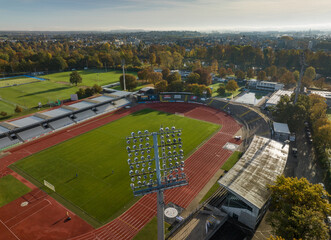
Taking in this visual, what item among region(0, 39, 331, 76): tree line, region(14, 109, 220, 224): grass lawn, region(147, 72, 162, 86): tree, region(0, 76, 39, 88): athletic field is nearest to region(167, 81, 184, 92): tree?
region(147, 72, 162, 86): tree

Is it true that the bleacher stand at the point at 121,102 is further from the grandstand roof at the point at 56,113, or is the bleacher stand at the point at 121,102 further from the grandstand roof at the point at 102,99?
the grandstand roof at the point at 56,113

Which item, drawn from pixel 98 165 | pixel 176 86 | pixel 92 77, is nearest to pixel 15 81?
pixel 92 77

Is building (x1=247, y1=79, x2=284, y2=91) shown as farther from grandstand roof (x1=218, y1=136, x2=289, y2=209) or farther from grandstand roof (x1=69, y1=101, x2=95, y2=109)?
grandstand roof (x1=69, y1=101, x2=95, y2=109)

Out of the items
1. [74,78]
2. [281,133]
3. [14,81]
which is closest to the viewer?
[281,133]

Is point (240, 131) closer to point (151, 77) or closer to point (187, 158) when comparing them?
point (187, 158)

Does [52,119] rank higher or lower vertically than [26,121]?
lower

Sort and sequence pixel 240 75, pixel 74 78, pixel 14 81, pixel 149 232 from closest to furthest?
pixel 149 232 < pixel 74 78 < pixel 240 75 < pixel 14 81

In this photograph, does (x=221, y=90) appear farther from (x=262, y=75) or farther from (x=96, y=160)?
(x=96, y=160)
